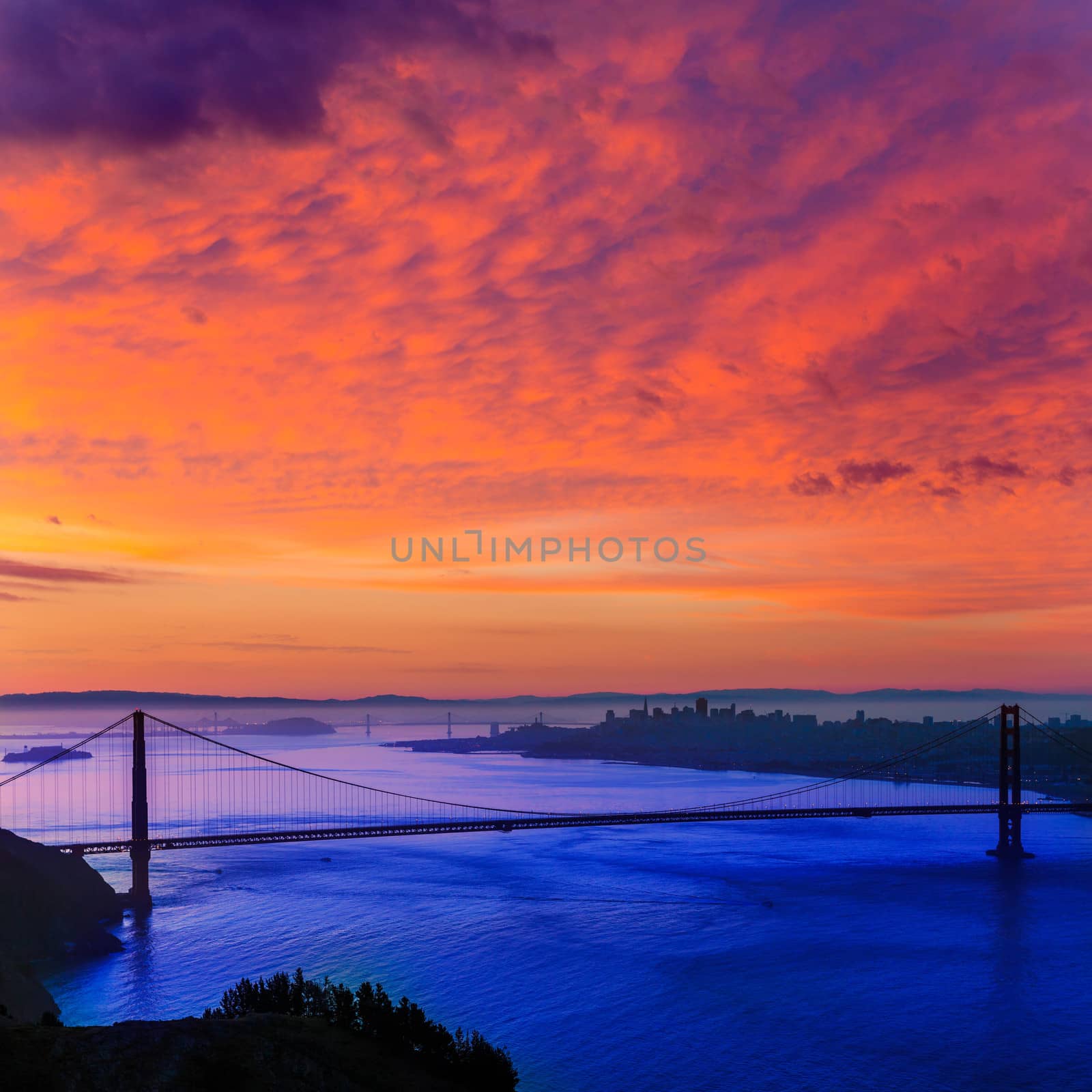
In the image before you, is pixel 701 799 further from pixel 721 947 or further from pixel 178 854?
pixel 721 947

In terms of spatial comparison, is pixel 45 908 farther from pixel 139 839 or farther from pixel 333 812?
pixel 333 812

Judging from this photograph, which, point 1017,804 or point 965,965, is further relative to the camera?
point 1017,804

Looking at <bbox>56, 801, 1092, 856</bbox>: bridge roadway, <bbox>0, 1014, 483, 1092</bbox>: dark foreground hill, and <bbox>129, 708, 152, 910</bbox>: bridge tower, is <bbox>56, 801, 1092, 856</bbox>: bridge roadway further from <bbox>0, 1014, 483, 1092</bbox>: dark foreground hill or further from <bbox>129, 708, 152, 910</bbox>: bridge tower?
<bbox>0, 1014, 483, 1092</bbox>: dark foreground hill

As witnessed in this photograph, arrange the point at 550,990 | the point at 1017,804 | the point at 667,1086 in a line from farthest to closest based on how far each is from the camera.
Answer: the point at 1017,804
the point at 550,990
the point at 667,1086

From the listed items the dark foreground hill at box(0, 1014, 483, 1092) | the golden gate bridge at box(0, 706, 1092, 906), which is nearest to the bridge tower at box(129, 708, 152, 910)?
the golden gate bridge at box(0, 706, 1092, 906)

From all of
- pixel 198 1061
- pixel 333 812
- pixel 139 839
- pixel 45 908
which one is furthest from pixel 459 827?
pixel 333 812

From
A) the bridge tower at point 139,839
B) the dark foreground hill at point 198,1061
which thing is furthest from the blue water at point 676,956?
the dark foreground hill at point 198,1061

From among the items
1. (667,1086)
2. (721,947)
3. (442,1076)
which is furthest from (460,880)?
(442,1076)

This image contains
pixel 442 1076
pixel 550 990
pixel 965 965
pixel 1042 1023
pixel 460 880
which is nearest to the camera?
pixel 442 1076
